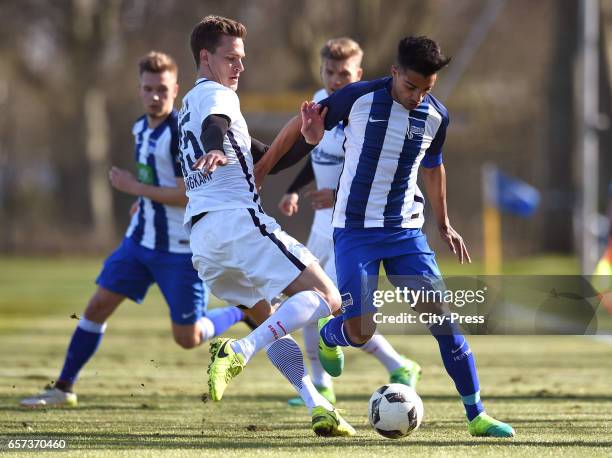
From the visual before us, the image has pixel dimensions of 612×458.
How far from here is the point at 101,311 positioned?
8.14 metres

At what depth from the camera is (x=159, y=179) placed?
804 centimetres

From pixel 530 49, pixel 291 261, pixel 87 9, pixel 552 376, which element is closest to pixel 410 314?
pixel 291 261

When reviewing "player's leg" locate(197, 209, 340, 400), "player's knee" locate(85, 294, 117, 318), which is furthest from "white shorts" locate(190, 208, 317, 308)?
"player's knee" locate(85, 294, 117, 318)

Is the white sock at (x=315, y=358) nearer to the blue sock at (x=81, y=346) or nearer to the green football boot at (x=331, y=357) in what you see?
the green football boot at (x=331, y=357)

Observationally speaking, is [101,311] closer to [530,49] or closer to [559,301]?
[559,301]

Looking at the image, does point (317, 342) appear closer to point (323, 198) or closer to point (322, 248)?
point (322, 248)

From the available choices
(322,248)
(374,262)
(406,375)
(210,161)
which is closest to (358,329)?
(374,262)

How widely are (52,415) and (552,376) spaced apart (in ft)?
13.2

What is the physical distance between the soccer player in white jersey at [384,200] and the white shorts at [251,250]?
0.42m

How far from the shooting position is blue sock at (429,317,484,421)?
251 inches

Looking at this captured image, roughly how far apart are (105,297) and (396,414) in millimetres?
2639

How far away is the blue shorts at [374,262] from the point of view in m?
6.48

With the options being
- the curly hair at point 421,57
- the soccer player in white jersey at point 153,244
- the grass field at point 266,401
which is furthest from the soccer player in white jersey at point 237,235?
the soccer player in white jersey at point 153,244

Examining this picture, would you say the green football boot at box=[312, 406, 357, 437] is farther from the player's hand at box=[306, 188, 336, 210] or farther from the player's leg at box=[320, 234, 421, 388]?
the player's hand at box=[306, 188, 336, 210]
